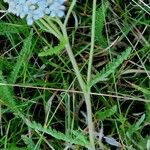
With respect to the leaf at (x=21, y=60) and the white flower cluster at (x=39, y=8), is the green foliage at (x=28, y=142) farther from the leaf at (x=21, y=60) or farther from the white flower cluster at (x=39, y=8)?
the white flower cluster at (x=39, y=8)

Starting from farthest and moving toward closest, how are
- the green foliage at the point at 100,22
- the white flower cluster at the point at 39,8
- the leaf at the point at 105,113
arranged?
the green foliage at the point at 100,22
the leaf at the point at 105,113
the white flower cluster at the point at 39,8

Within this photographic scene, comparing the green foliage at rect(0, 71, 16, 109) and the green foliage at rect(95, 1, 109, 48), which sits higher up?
the green foliage at rect(95, 1, 109, 48)

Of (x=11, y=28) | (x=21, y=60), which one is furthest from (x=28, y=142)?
(x=11, y=28)

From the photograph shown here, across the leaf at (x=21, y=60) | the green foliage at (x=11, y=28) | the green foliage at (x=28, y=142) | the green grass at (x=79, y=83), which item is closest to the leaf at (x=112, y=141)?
the green grass at (x=79, y=83)

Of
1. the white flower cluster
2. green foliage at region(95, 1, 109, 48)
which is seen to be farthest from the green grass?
the white flower cluster

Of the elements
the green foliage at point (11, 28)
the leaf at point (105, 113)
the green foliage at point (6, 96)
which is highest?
the green foliage at point (11, 28)

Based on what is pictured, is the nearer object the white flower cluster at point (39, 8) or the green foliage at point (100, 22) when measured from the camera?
the white flower cluster at point (39, 8)

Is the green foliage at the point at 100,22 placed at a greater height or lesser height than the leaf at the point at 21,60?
greater

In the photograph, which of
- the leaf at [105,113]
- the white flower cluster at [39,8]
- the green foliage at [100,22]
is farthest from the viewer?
the green foliage at [100,22]

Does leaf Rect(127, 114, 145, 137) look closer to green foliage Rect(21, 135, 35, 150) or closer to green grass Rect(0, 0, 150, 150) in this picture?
green grass Rect(0, 0, 150, 150)

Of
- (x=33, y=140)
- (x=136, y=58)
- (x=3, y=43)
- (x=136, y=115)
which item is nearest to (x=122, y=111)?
(x=136, y=115)
